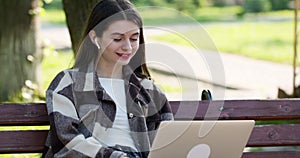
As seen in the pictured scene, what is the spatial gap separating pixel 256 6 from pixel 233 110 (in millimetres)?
16984

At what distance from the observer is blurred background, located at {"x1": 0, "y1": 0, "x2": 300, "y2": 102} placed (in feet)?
13.5

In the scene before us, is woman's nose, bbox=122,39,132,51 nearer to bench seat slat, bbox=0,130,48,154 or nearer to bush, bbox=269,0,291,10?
bench seat slat, bbox=0,130,48,154

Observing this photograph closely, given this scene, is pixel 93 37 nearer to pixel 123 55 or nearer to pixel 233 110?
pixel 123 55

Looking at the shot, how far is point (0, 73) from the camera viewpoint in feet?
26.6

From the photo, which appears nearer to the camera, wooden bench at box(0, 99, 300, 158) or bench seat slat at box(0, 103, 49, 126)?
bench seat slat at box(0, 103, 49, 126)

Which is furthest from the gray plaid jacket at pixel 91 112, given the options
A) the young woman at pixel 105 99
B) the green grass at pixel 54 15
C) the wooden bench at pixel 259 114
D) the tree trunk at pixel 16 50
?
the green grass at pixel 54 15

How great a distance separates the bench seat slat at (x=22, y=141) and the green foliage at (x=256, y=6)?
56.0 ft

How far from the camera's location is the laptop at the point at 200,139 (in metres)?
3.37

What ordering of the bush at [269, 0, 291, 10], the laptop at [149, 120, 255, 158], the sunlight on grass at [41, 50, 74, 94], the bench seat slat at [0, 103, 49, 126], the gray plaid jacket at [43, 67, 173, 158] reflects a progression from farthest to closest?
the bush at [269, 0, 291, 10] < the sunlight on grass at [41, 50, 74, 94] < the bench seat slat at [0, 103, 49, 126] < the gray plaid jacket at [43, 67, 173, 158] < the laptop at [149, 120, 255, 158]

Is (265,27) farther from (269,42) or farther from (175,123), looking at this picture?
(175,123)

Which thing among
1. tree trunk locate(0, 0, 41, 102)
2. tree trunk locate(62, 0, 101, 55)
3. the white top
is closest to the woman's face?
the white top

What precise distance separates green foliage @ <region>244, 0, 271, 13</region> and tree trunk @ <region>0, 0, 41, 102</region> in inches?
516

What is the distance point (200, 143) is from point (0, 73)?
499cm

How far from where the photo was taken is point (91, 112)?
3.72m
